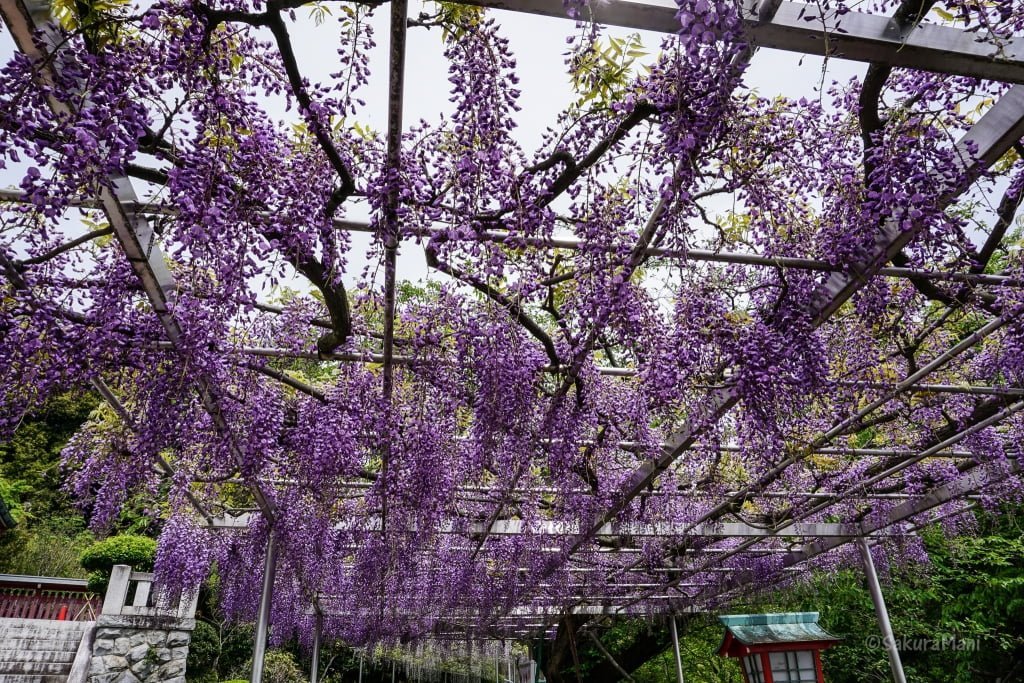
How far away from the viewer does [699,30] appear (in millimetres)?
1676

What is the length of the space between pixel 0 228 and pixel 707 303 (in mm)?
2875

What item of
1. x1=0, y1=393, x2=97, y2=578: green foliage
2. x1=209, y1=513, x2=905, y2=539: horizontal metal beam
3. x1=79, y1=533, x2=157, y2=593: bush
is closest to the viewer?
x1=209, y1=513, x2=905, y2=539: horizontal metal beam

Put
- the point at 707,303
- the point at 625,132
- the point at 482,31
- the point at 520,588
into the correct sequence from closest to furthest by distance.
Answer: the point at 482,31 → the point at 625,132 → the point at 707,303 → the point at 520,588

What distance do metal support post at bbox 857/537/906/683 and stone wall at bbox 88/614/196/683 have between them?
798 cm

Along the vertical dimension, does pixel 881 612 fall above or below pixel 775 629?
above

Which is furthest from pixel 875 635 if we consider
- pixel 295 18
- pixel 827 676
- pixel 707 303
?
pixel 295 18

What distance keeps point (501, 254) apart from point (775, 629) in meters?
5.49

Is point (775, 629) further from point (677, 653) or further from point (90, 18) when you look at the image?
point (90, 18)

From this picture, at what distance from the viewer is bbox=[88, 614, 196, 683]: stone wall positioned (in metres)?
8.21

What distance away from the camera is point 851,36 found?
1.86m

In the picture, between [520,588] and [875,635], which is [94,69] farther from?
[875,635]

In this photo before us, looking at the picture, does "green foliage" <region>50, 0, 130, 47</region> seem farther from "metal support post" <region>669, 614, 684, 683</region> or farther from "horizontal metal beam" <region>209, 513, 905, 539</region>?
"metal support post" <region>669, 614, 684, 683</region>

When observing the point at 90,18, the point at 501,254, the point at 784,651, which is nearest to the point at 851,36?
the point at 501,254

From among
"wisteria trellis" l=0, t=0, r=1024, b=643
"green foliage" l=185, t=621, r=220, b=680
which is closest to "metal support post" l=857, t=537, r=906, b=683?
"wisteria trellis" l=0, t=0, r=1024, b=643
